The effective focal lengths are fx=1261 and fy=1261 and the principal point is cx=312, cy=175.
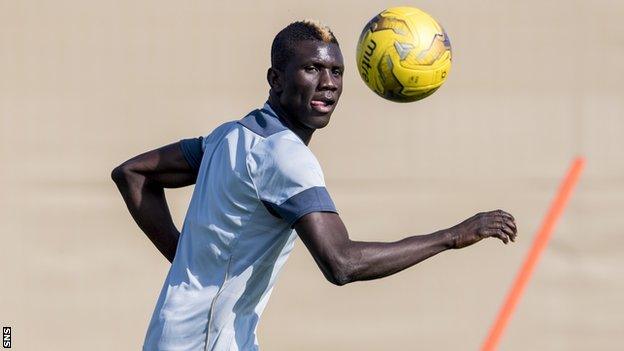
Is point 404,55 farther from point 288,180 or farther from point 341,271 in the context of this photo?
point 341,271

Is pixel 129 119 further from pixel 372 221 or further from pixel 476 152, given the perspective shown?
pixel 476 152

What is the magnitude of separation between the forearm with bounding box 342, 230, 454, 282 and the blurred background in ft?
8.71

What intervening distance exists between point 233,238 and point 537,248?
2882 mm

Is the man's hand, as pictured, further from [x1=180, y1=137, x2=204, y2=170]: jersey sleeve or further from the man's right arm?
[x1=180, y1=137, x2=204, y2=170]: jersey sleeve

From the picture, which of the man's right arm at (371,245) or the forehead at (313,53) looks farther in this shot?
the forehead at (313,53)

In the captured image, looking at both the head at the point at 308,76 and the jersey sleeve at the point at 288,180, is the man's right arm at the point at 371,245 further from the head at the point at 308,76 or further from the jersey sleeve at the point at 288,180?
the head at the point at 308,76

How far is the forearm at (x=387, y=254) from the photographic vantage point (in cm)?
380


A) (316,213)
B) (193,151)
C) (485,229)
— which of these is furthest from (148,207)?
(485,229)

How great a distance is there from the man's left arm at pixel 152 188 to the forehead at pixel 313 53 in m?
0.72

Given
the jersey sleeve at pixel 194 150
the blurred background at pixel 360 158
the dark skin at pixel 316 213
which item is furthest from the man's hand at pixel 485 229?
the blurred background at pixel 360 158

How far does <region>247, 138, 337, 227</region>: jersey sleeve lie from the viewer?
3.79 metres

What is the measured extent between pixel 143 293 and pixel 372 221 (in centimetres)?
126

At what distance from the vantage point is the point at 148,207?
15.5ft

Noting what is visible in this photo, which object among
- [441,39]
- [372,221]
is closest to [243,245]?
[441,39]
